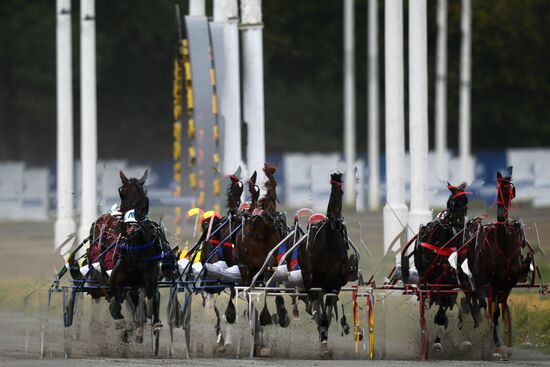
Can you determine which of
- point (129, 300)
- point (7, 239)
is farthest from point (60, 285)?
point (7, 239)

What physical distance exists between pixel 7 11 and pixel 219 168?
39.9m

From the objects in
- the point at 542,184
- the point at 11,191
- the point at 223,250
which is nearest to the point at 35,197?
the point at 11,191

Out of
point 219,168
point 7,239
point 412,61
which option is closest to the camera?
point 412,61

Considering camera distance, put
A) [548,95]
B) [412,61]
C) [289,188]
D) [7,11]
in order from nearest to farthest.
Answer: [412,61], [289,188], [7,11], [548,95]

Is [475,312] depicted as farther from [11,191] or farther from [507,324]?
[11,191]

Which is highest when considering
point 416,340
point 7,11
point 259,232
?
point 7,11

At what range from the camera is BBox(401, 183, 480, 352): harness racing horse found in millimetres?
18750

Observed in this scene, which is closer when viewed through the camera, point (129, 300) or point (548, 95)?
point (129, 300)

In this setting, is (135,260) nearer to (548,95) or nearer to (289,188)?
(289,188)

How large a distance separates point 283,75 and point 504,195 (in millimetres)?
53682

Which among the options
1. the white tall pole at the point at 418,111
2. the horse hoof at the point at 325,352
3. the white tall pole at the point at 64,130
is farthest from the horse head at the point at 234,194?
the white tall pole at the point at 64,130

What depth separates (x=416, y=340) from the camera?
63.2 ft

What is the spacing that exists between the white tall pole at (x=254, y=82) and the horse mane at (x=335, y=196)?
357 inches

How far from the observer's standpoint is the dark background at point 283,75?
66500 mm
